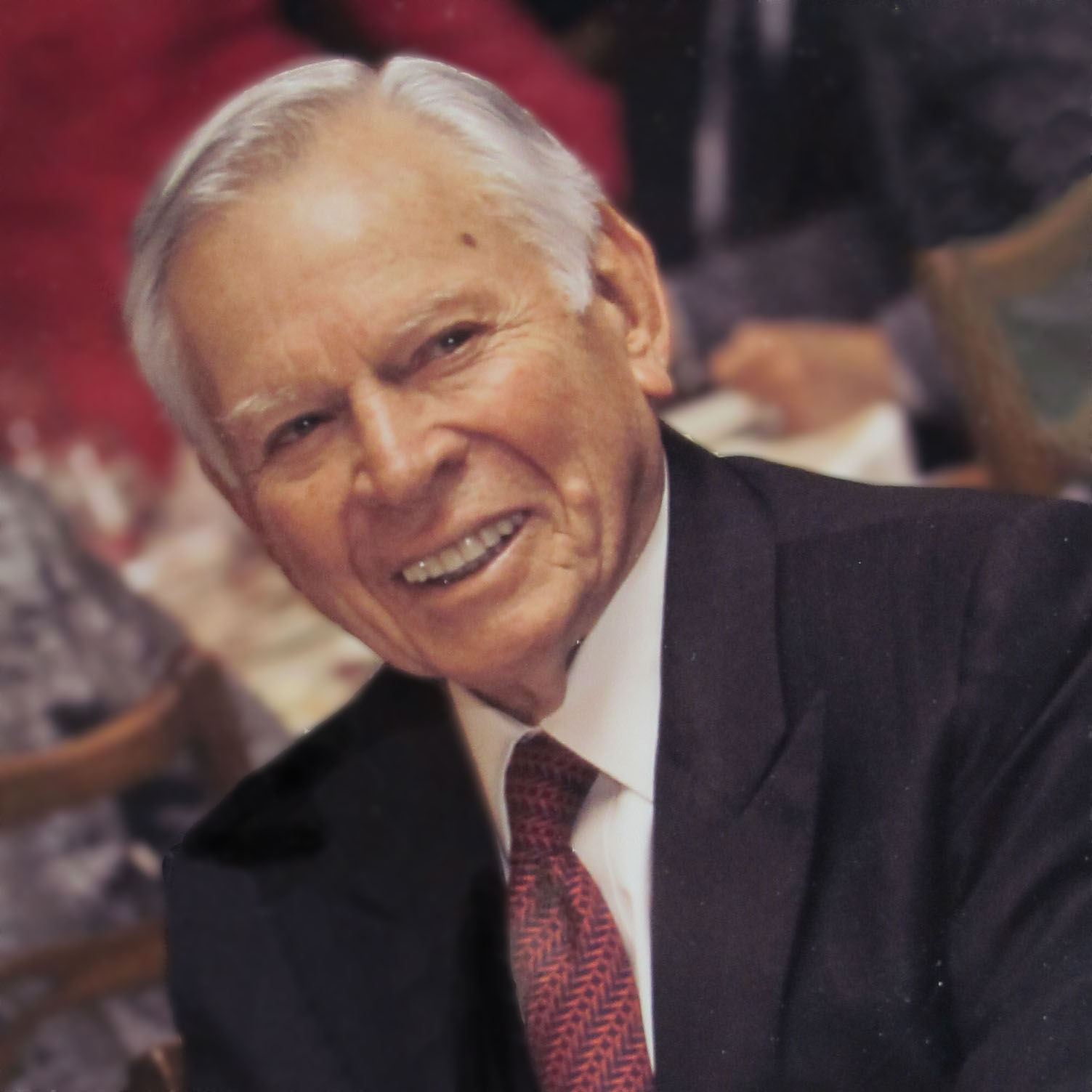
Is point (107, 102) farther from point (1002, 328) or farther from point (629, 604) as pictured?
point (1002, 328)

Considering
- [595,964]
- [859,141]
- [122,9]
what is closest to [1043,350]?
[859,141]

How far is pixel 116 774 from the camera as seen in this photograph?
1.20m

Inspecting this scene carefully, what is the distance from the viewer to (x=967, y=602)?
78 centimetres

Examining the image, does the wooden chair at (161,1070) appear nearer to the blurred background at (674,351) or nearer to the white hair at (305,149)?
the blurred background at (674,351)

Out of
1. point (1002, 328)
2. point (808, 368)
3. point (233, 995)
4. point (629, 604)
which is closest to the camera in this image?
point (629, 604)

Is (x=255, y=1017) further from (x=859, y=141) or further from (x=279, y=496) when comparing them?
(x=859, y=141)

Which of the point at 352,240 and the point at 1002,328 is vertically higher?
the point at 352,240

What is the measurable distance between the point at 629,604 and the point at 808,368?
53 centimetres

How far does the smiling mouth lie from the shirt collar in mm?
103

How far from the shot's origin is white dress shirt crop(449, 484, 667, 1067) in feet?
2.78

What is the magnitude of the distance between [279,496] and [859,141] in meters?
0.69

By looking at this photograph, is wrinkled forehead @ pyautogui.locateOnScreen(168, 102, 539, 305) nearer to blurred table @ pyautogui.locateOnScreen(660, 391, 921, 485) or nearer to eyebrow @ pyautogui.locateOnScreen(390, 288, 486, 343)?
eyebrow @ pyautogui.locateOnScreen(390, 288, 486, 343)

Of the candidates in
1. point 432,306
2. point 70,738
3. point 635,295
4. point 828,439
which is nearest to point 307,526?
point 432,306

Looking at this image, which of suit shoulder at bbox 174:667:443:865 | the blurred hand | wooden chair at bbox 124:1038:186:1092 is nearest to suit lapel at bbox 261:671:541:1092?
suit shoulder at bbox 174:667:443:865
